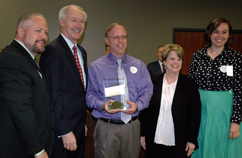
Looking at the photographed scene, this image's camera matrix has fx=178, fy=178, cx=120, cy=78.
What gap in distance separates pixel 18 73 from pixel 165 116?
1.45m

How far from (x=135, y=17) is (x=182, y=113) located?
422cm

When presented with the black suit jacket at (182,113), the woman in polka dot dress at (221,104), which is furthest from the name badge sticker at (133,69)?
the woman in polka dot dress at (221,104)

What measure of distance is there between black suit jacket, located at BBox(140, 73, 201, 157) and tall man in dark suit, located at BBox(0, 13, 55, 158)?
3.50 feet

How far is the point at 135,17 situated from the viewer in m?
5.46

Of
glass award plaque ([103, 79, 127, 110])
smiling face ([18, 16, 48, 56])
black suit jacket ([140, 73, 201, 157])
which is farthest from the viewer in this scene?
black suit jacket ([140, 73, 201, 157])

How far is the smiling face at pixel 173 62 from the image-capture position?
1957 mm

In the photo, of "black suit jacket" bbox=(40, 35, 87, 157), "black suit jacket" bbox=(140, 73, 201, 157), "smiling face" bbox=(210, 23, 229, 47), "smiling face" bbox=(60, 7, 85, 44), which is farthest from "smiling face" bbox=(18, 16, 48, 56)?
"smiling face" bbox=(210, 23, 229, 47)

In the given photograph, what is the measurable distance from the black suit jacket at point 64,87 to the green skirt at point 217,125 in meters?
1.39

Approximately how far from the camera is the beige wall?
5062 mm

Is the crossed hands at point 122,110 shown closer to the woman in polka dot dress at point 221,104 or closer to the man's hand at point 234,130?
the woman in polka dot dress at point 221,104

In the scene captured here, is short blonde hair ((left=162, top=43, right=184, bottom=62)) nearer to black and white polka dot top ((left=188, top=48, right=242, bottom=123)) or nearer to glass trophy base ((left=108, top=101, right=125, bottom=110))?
black and white polka dot top ((left=188, top=48, right=242, bottom=123))

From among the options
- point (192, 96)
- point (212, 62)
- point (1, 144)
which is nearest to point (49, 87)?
point (1, 144)

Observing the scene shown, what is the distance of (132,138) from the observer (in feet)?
6.06

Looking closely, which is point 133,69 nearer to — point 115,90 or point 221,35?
point 115,90
